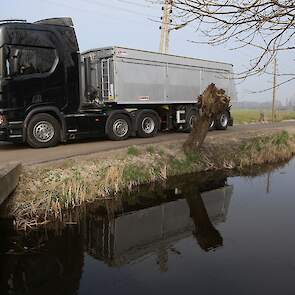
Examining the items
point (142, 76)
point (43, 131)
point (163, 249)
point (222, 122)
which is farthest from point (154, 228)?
point (222, 122)

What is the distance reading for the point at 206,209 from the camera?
980 centimetres

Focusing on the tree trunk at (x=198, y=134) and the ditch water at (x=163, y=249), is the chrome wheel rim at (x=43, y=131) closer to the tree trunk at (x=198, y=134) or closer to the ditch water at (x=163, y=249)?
the ditch water at (x=163, y=249)

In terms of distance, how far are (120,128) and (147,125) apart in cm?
142

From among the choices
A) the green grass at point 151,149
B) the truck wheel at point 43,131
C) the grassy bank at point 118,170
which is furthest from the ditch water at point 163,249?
the truck wheel at point 43,131

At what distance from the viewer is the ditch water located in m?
5.91

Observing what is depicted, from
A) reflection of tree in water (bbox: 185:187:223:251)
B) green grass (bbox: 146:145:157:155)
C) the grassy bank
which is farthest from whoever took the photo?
green grass (bbox: 146:145:157:155)

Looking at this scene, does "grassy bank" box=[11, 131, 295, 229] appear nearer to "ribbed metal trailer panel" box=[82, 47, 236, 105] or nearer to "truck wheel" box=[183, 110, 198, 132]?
"truck wheel" box=[183, 110, 198, 132]

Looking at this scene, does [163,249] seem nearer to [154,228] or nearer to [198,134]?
[154,228]

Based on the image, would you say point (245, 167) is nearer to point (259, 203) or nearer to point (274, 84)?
point (259, 203)

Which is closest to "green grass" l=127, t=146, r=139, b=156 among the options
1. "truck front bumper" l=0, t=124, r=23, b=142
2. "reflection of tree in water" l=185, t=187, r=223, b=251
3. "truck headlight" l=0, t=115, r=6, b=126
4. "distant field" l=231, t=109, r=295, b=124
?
"reflection of tree in water" l=185, t=187, r=223, b=251

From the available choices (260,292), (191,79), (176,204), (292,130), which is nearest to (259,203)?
(176,204)

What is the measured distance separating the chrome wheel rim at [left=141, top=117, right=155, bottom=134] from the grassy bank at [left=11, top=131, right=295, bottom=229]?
2311 mm

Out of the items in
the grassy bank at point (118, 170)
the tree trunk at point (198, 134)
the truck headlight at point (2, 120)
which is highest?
the truck headlight at point (2, 120)

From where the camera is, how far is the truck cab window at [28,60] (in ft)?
38.7
